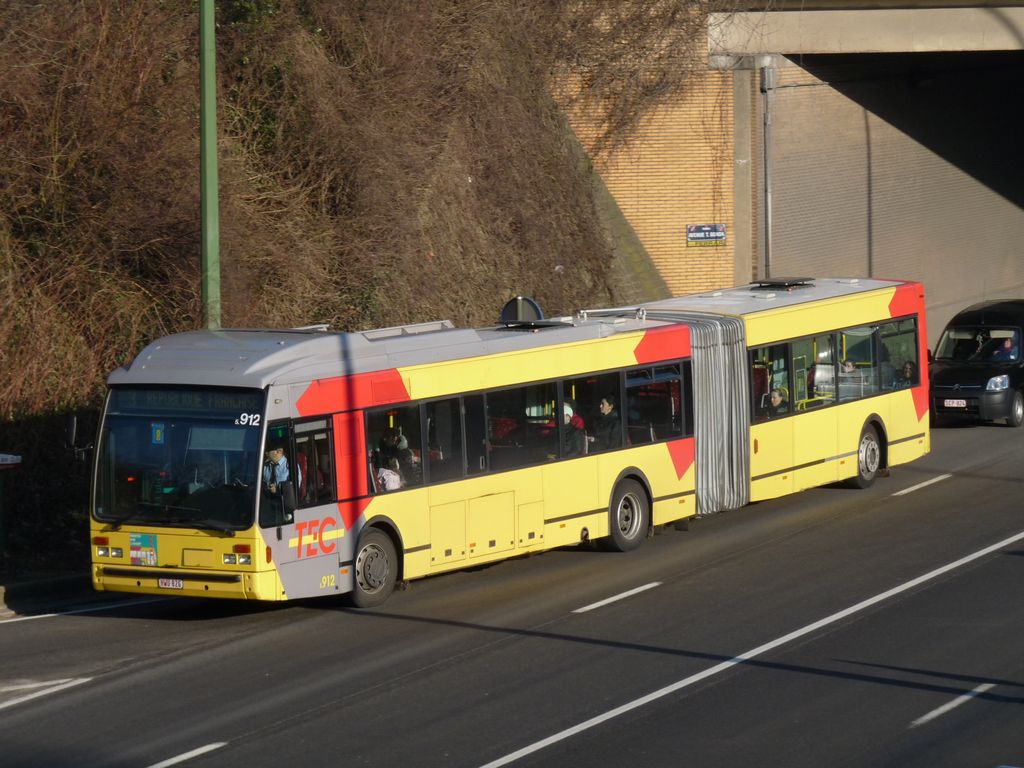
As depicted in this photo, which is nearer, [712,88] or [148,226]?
[148,226]

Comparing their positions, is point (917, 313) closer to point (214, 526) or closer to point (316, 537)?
point (316, 537)

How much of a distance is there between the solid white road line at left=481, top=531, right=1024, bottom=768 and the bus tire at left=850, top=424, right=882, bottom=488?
3.99 m

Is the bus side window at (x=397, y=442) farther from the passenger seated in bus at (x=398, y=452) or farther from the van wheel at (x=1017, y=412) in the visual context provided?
the van wheel at (x=1017, y=412)

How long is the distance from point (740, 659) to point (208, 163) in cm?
822

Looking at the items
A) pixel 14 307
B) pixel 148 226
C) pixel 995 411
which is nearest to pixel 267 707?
pixel 14 307

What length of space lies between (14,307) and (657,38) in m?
18.1

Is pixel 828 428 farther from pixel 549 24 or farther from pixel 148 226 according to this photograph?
pixel 549 24

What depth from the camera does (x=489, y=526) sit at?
15.5 metres

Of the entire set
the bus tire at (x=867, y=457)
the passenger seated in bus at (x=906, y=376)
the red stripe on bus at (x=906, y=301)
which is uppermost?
the red stripe on bus at (x=906, y=301)

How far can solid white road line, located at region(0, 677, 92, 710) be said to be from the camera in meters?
11.1

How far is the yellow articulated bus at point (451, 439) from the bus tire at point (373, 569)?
0.02 m

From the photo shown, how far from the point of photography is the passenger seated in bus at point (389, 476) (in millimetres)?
14453

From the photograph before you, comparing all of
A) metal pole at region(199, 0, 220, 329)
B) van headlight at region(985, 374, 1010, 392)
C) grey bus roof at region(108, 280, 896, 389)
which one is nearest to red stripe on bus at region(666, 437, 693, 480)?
grey bus roof at region(108, 280, 896, 389)

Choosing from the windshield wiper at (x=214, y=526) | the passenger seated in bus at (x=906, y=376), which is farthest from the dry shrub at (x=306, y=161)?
the passenger seated in bus at (x=906, y=376)
